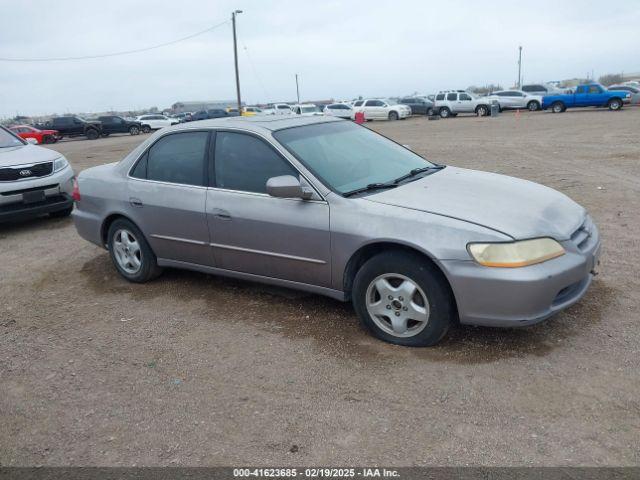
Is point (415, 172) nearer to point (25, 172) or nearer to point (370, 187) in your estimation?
point (370, 187)

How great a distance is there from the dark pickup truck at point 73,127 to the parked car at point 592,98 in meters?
29.2

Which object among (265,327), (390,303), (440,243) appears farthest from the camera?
(265,327)

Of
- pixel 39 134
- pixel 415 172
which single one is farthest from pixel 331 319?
pixel 39 134

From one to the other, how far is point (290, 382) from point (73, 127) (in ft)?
125

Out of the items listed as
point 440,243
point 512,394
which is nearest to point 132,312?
point 440,243

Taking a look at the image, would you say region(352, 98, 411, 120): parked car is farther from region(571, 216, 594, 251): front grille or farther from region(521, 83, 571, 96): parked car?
region(571, 216, 594, 251): front grille

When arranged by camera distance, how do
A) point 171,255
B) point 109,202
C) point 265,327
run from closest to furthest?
point 265,327 → point 171,255 → point 109,202

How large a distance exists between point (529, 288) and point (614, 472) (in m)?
1.12

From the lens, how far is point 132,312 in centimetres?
474

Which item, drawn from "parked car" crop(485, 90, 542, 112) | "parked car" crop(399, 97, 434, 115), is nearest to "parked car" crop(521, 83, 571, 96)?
"parked car" crop(485, 90, 542, 112)

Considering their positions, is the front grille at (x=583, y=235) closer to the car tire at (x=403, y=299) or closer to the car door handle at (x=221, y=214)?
the car tire at (x=403, y=299)

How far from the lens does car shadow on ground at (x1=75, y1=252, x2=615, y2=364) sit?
146 inches

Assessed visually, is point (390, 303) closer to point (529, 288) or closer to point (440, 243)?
point (440, 243)

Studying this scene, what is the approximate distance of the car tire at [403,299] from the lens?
3.57 metres
